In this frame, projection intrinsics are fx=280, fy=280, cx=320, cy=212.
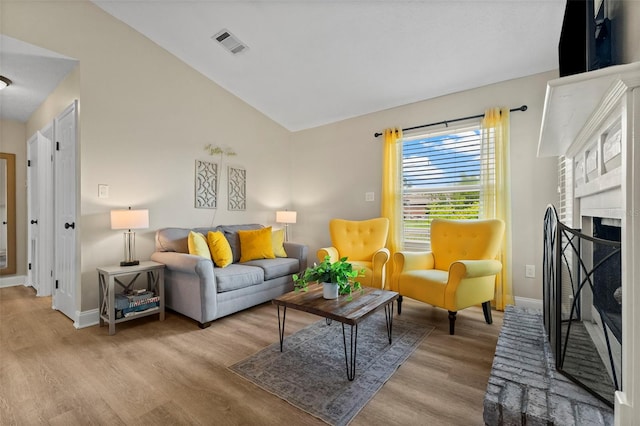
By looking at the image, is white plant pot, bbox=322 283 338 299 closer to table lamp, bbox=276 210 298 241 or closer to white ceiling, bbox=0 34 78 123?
table lamp, bbox=276 210 298 241

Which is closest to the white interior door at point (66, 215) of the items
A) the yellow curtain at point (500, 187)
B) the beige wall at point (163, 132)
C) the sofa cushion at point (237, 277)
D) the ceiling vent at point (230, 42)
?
the beige wall at point (163, 132)

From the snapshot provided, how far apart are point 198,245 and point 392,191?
97.9 inches

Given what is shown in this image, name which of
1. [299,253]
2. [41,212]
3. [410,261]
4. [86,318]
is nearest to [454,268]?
[410,261]

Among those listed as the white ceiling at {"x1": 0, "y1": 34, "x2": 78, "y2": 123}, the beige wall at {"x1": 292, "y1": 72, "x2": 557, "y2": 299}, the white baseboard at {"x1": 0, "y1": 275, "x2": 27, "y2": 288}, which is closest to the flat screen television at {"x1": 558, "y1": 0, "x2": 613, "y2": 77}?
the beige wall at {"x1": 292, "y1": 72, "x2": 557, "y2": 299}

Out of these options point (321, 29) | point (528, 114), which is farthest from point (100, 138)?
point (528, 114)

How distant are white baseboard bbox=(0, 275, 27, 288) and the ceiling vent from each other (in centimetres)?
442

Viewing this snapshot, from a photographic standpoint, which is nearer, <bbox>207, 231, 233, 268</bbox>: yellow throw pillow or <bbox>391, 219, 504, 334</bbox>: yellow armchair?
<bbox>391, 219, 504, 334</bbox>: yellow armchair

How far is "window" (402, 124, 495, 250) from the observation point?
10.8 ft

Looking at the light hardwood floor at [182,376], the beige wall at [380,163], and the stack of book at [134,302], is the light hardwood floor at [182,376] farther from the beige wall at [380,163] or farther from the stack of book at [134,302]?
the beige wall at [380,163]

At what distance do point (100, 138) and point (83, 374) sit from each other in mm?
2124

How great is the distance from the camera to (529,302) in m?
2.97

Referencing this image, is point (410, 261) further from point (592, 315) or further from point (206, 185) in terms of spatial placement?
point (206, 185)

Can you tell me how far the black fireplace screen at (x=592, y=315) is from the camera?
1.14 metres

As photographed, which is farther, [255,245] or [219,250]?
[255,245]
